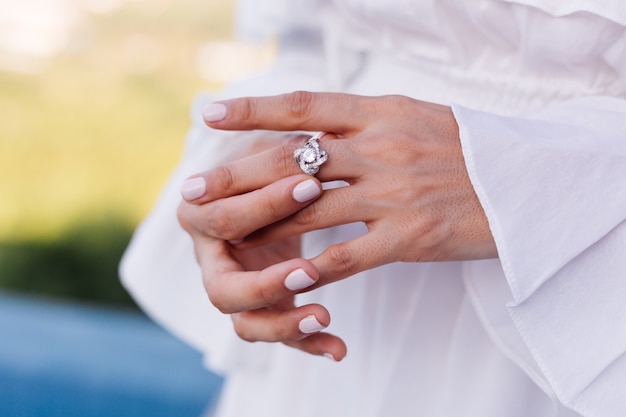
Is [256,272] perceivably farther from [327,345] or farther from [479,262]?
[479,262]

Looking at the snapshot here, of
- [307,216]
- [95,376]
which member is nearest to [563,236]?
[307,216]

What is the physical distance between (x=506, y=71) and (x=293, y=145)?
282 millimetres

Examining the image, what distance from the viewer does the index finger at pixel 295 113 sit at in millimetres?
732

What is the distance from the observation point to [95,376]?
223cm

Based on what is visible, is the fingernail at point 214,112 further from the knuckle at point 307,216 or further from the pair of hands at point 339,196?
the knuckle at point 307,216

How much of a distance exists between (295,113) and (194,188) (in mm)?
126

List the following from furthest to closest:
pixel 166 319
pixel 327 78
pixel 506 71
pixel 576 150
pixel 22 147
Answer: pixel 22 147 → pixel 166 319 → pixel 327 78 → pixel 506 71 → pixel 576 150

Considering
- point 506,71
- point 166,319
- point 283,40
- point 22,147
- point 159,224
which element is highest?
point 22,147

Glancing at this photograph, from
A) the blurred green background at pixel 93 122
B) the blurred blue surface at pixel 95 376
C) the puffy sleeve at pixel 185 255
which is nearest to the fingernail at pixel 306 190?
the puffy sleeve at pixel 185 255

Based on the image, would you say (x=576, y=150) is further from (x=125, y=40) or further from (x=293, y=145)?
(x=125, y=40)

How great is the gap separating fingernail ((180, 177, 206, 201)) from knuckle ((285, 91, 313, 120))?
11cm

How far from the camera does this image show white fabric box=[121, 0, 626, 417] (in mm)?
695

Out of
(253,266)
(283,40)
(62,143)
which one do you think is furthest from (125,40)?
(253,266)

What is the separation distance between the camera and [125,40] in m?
5.99
